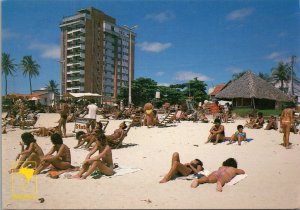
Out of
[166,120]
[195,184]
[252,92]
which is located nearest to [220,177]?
[195,184]

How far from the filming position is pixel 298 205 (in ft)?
15.2

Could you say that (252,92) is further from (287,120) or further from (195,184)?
(195,184)

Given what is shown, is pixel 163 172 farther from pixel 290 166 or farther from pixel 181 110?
pixel 181 110

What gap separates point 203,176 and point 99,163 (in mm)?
2137

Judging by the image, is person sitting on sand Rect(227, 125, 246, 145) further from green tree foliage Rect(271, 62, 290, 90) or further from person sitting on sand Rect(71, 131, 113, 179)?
green tree foliage Rect(271, 62, 290, 90)

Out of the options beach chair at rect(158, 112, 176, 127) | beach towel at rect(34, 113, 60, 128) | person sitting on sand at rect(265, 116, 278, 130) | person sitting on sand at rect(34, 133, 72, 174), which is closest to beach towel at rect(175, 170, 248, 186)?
person sitting on sand at rect(34, 133, 72, 174)

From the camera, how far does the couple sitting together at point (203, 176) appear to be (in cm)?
554

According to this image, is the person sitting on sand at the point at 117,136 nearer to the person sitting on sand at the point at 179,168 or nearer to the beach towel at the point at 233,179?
the person sitting on sand at the point at 179,168

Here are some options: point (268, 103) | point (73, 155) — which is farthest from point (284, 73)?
point (73, 155)

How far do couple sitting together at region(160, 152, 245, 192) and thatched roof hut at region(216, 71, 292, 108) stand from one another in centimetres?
2117

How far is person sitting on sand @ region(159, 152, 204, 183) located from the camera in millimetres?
5855

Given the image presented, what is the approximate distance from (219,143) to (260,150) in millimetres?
1541

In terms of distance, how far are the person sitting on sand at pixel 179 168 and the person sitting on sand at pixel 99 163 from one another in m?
1.28

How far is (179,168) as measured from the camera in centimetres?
608
